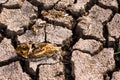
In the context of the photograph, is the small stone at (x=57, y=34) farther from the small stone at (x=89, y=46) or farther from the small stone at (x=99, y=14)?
the small stone at (x=99, y=14)

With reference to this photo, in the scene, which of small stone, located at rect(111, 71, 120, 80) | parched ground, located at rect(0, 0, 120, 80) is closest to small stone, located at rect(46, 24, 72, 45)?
parched ground, located at rect(0, 0, 120, 80)

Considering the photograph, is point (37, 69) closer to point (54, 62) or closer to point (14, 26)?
point (54, 62)

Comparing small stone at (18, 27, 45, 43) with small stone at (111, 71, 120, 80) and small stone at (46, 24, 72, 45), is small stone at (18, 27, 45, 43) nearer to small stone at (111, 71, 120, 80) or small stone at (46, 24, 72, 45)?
small stone at (46, 24, 72, 45)

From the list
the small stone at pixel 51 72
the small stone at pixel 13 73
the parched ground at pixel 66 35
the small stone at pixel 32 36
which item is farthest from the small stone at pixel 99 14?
the small stone at pixel 13 73

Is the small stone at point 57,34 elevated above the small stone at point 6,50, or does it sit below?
above

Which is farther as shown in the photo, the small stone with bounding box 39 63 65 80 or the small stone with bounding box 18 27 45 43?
the small stone with bounding box 18 27 45 43

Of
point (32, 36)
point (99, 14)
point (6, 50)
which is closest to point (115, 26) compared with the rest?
point (99, 14)
